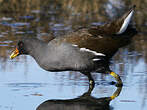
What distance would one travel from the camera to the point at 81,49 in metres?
7.32

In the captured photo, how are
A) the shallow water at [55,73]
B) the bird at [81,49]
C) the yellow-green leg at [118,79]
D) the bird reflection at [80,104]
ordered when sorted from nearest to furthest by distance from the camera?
the bird reflection at [80,104]
the shallow water at [55,73]
the bird at [81,49]
the yellow-green leg at [118,79]

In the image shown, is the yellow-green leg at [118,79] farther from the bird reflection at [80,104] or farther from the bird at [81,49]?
the bird reflection at [80,104]

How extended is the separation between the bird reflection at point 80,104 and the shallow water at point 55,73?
0.11 metres

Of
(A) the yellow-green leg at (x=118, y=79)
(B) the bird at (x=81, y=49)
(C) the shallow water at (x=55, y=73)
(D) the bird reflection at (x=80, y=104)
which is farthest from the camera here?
(A) the yellow-green leg at (x=118, y=79)

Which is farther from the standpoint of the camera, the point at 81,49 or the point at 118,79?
the point at 118,79

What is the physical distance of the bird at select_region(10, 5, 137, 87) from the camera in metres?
7.21

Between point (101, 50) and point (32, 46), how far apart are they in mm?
1121

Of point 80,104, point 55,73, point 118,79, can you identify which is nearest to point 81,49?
point 118,79

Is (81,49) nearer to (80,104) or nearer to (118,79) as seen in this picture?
(118,79)

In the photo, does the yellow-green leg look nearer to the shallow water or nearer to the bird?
the bird

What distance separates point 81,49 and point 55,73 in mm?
1260

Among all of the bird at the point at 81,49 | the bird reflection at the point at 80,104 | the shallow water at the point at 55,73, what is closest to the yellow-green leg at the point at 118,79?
the bird at the point at 81,49

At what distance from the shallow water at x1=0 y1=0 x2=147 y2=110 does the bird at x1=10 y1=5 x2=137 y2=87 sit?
37cm

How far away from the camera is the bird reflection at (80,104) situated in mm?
6426
